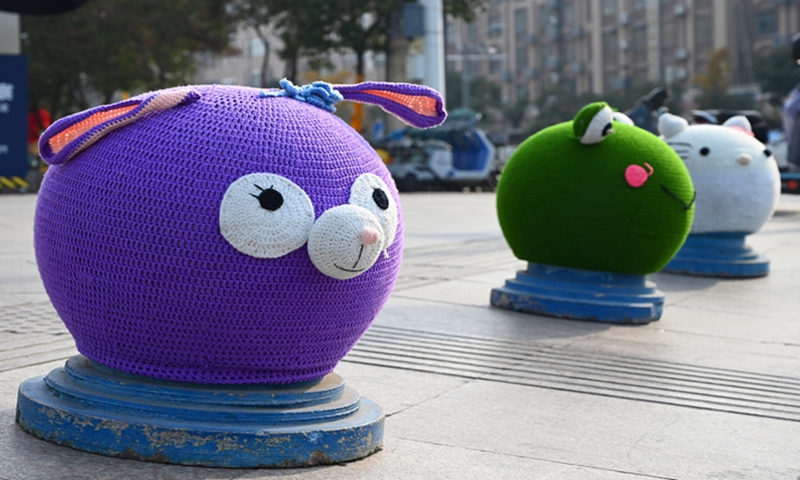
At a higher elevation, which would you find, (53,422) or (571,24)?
(571,24)

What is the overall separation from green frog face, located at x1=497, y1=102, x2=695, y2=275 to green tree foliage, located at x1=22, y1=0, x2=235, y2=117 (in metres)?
28.4

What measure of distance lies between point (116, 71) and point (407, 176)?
54.9 ft

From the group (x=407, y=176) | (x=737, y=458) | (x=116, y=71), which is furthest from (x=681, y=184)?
(x=116, y=71)

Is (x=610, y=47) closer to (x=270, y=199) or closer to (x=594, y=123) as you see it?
(x=594, y=123)

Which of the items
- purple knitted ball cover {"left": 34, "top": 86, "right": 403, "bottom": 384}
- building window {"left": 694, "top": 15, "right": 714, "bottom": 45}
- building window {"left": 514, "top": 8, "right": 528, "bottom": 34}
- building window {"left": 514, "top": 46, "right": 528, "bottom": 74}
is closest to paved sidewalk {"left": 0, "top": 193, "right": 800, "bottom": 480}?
purple knitted ball cover {"left": 34, "top": 86, "right": 403, "bottom": 384}

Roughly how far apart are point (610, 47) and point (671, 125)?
64.4 m

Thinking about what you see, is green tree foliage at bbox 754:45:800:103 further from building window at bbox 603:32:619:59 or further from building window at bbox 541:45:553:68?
building window at bbox 541:45:553:68

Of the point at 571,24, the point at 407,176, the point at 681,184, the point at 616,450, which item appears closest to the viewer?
the point at 616,450

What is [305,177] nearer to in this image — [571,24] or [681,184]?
[681,184]

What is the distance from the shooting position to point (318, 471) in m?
3.97

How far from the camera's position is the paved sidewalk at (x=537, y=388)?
4.19m

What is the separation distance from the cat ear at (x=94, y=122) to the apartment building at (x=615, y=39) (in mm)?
53207

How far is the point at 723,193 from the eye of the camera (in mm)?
10625

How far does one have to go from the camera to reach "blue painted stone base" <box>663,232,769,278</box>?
11.1m
